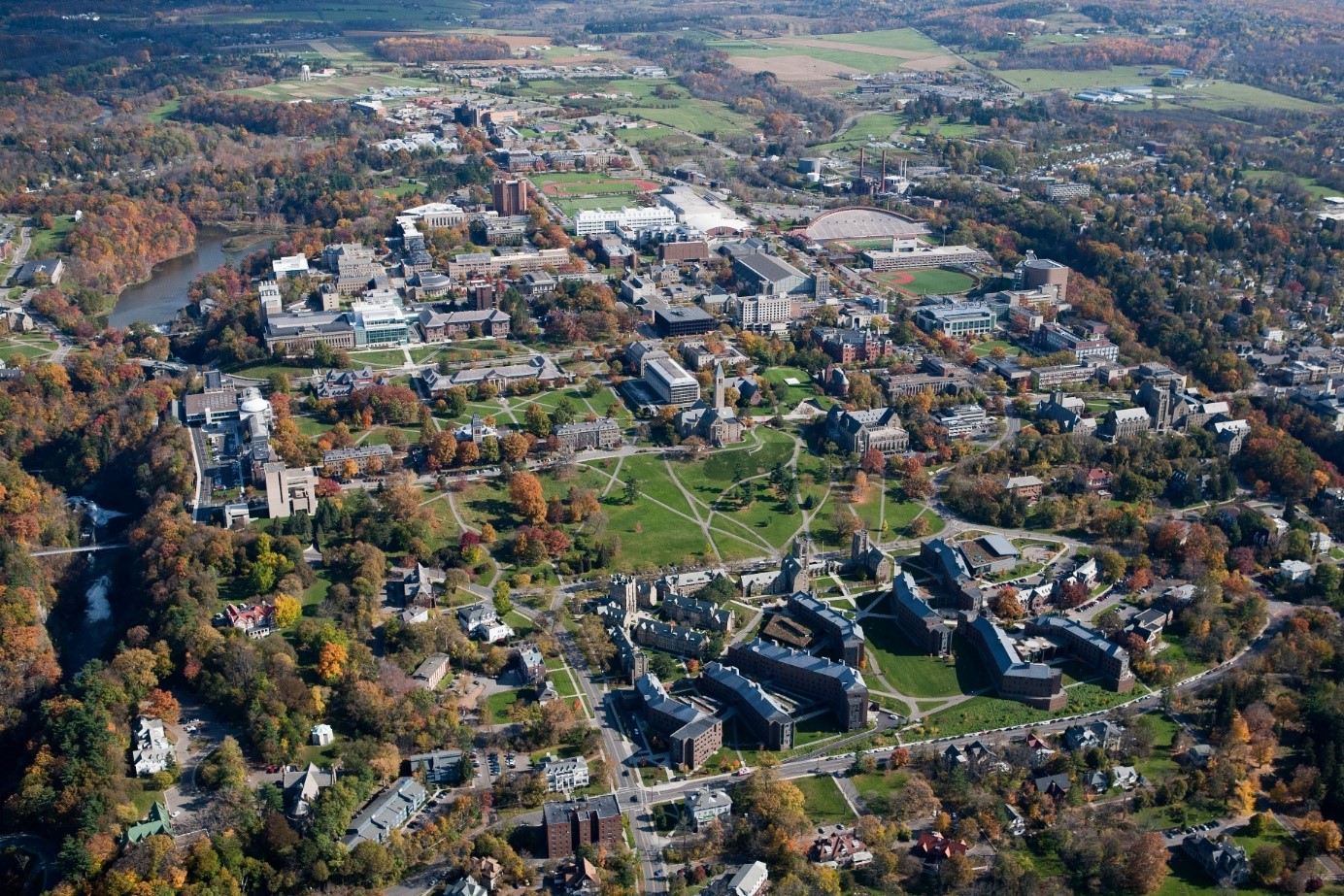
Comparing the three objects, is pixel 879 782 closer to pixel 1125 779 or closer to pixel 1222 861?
pixel 1125 779

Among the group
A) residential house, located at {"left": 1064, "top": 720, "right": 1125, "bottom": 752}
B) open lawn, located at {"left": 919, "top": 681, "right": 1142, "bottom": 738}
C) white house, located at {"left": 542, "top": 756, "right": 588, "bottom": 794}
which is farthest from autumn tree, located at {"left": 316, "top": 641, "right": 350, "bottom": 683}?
residential house, located at {"left": 1064, "top": 720, "right": 1125, "bottom": 752}

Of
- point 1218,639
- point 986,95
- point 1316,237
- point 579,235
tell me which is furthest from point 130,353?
point 986,95

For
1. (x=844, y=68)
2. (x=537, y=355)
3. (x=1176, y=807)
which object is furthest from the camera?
(x=844, y=68)

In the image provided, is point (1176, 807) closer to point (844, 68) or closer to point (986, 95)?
point (986, 95)

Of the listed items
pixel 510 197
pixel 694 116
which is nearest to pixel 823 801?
pixel 510 197

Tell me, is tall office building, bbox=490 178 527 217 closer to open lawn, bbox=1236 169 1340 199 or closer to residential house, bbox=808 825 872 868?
open lawn, bbox=1236 169 1340 199

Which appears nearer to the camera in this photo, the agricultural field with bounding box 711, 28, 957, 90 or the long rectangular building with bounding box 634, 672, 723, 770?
the long rectangular building with bounding box 634, 672, 723, 770
